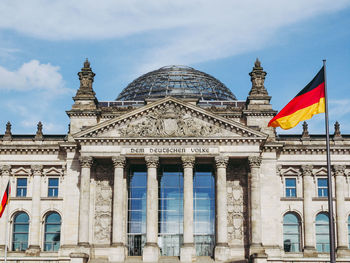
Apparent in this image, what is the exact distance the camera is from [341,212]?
214 feet

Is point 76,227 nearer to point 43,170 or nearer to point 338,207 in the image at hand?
point 43,170

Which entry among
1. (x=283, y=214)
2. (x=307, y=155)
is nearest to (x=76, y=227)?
(x=283, y=214)

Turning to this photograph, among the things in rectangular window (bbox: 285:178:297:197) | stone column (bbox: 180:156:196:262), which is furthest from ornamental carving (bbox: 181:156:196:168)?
rectangular window (bbox: 285:178:297:197)

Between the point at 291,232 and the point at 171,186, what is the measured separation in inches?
553

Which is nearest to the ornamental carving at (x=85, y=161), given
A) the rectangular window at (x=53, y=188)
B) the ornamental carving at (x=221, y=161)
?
the rectangular window at (x=53, y=188)

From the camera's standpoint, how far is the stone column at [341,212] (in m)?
64.2

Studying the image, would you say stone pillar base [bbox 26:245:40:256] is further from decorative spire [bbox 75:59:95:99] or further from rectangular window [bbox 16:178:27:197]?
decorative spire [bbox 75:59:95:99]

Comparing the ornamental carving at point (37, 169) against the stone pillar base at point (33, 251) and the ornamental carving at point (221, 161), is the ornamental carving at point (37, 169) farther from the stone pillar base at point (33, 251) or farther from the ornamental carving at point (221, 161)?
the ornamental carving at point (221, 161)

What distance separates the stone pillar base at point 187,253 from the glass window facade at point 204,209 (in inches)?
154

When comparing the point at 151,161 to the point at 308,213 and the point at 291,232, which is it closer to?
the point at 291,232

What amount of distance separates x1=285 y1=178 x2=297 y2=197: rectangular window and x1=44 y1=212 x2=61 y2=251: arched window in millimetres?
25268

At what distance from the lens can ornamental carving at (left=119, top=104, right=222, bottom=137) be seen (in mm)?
62219

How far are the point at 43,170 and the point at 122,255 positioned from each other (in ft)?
46.2

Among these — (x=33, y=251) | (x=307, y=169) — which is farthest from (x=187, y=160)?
(x=33, y=251)
